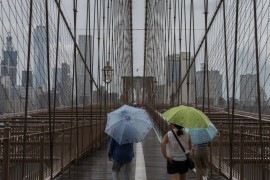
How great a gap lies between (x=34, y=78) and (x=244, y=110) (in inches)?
349

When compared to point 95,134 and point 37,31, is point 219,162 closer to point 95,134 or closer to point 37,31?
point 95,134

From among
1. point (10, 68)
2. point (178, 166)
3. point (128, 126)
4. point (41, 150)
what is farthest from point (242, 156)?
point (10, 68)

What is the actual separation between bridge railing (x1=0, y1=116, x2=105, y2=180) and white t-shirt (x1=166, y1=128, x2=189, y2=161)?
1604 millimetres

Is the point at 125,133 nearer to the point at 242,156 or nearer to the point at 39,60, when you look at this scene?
the point at 242,156

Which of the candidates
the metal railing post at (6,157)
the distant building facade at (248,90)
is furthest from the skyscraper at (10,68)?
the metal railing post at (6,157)

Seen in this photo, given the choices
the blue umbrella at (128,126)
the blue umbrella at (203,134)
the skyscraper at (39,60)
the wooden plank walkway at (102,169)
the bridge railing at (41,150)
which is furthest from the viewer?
the skyscraper at (39,60)

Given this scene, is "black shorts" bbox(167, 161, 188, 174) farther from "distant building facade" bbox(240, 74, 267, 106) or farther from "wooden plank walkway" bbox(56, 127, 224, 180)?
"distant building facade" bbox(240, 74, 267, 106)

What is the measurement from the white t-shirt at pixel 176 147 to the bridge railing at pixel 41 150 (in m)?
1.60

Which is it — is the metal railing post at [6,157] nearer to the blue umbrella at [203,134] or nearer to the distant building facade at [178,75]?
the blue umbrella at [203,134]

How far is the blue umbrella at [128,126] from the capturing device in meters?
6.31

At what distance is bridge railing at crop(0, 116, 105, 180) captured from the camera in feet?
18.9

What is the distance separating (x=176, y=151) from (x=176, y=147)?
46 millimetres

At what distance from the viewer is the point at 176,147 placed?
6.01 meters

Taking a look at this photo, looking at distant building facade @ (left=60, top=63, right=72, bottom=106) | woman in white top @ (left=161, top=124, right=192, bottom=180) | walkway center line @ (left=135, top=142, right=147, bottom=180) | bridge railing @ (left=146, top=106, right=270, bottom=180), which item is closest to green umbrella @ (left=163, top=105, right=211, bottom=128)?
woman in white top @ (left=161, top=124, right=192, bottom=180)
